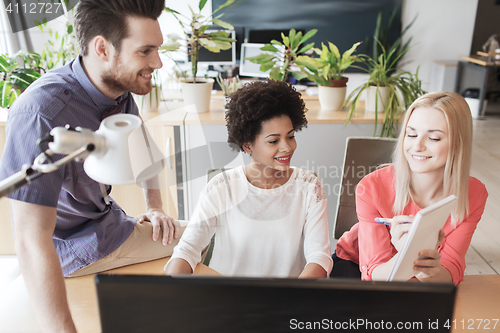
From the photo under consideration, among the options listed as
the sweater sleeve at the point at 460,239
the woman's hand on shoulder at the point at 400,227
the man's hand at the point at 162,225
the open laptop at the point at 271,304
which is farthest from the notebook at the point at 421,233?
the man's hand at the point at 162,225

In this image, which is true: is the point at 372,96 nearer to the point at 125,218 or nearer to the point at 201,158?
the point at 201,158

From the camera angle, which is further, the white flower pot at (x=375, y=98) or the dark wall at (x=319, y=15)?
the dark wall at (x=319, y=15)

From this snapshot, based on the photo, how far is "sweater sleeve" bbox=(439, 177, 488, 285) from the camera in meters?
1.23

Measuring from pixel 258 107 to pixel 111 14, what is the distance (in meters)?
0.55

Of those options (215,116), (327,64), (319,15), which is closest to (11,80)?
(215,116)

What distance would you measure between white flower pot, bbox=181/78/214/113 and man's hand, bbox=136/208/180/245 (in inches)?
34.2

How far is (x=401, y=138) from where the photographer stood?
1364mm

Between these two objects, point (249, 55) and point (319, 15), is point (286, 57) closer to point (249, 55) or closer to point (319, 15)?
point (249, 55)

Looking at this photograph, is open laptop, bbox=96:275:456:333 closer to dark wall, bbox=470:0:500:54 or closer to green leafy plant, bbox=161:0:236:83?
green leafy plant, bbox=161:0:236:83

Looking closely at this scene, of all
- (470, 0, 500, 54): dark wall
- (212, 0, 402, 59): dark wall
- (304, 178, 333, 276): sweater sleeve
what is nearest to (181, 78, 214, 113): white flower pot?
(304, 178, 333, 276): sweater sleeve

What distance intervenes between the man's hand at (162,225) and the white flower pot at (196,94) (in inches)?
34.2

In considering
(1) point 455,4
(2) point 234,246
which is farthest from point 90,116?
(1) point 455,4

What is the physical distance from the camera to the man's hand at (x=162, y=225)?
4.98ft

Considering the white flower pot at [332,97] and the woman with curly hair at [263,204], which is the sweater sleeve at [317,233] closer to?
the woman with curly hair at [263,204]
